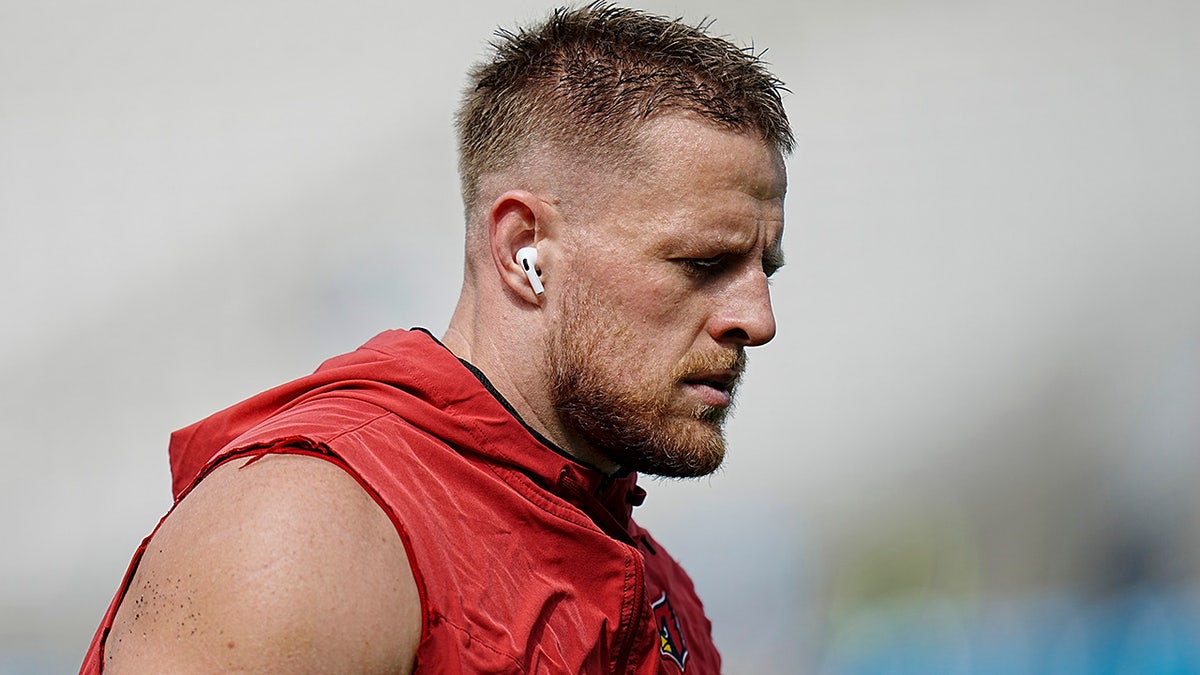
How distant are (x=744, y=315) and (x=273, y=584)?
20.7 inches

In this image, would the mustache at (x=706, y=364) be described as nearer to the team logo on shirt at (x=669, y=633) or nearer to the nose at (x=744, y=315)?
the nose at (x=744, y=315)

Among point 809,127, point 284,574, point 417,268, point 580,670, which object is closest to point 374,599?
point 284,574

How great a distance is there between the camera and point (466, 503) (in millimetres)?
953

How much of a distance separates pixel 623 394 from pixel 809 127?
161cm

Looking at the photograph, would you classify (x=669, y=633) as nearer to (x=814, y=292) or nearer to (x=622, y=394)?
(x=622, y=394)

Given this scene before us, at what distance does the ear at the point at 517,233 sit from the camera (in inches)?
43.8

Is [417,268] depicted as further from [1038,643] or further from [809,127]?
[1038,643]

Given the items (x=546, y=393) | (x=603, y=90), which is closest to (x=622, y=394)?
(x=546, y=393)

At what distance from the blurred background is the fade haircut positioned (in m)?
1.20

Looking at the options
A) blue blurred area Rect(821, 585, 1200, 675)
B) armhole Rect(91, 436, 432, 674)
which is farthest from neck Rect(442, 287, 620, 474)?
blue blurred area Rect(821, 585, 1200, 675)

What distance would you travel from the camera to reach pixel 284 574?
764mm

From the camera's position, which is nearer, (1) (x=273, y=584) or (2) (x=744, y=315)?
(1) (x=273, y=584)

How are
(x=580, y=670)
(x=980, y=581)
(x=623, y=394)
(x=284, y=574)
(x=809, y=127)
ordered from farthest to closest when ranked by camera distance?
(x=809, y=127) → (x=980, y=581) → (x=623, y=394) → (x=580, y=670) → (x=284, y=574)

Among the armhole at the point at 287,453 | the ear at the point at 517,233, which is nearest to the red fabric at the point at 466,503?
the armhole at the point at 287,453
